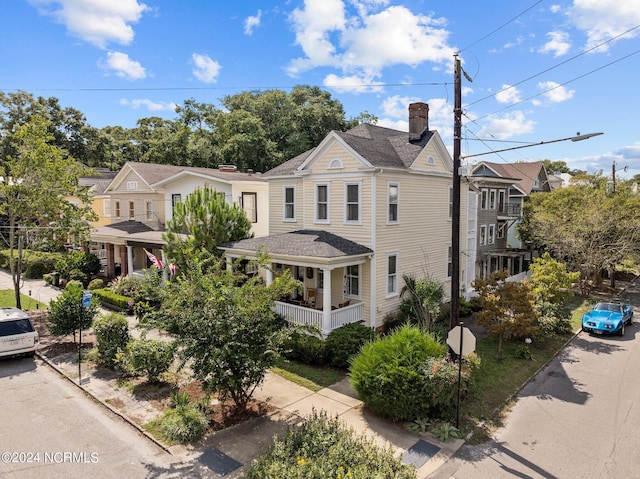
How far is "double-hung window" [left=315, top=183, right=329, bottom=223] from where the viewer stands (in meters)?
18.4

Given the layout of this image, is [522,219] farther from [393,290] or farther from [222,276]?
[222,276]

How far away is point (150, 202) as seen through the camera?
28719 millimetres

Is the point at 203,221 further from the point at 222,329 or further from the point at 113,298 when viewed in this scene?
the point at 222,329

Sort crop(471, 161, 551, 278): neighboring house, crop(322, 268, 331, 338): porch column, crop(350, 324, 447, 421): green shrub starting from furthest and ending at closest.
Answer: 1. crop(471, 161, 551, 278): neighboring house
2. crop(322, 268, 331, 338): porch column
3. crop(350, 324, 447, 421): green shrub

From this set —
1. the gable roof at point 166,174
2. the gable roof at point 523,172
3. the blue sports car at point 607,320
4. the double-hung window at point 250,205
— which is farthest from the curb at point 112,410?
the gable roof at point 523,172

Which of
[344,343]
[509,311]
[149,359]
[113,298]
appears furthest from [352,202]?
[113,298]

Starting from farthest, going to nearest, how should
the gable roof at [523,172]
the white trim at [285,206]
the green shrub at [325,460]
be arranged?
1. the gable roof at [523,172]
2. the white trim at [285,206]
3. the green shrub at [325,460]

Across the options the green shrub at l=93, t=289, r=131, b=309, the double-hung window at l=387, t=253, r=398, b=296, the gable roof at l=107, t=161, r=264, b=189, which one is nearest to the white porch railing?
the double-hung window at l=387, t=253, r=398, b=296

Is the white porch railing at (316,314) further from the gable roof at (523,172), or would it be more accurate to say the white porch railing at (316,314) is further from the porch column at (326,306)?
the gable roof at (523,172)

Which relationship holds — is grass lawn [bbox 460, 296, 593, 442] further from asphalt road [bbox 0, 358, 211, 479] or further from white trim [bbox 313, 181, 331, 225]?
white trim [bbox 313, 181, 331, 225]

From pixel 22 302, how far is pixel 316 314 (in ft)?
56.6

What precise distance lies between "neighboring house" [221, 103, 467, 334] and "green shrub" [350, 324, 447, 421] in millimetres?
4737

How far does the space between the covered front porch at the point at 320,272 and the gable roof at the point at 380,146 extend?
3.65m

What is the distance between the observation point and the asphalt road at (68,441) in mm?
8219
